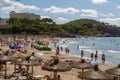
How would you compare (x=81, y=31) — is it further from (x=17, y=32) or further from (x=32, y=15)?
(x=17, y=32)

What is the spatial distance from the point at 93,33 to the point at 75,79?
7148 inches

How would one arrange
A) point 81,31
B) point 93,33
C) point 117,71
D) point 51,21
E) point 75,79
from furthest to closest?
1. point 93,33
2. point 81,31
3. point 51,21
4. point 75,79
5. point 117,71

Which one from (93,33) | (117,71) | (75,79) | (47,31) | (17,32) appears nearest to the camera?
(117,71)

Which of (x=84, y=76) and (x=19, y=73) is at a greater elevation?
(x=84, y=76)

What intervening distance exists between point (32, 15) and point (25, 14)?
717 centimetres

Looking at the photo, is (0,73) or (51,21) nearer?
(0,73)

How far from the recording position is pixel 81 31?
602 ft

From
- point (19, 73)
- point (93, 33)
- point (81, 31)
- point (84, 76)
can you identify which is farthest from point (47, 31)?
point (84, 76)

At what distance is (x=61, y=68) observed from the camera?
13578mm

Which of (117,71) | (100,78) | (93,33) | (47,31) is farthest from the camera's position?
(93,33)

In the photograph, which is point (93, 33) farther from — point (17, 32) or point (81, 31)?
point (17, 32)

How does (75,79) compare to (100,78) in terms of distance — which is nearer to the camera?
(100,78)

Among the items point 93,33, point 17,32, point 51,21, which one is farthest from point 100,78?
point 93,33

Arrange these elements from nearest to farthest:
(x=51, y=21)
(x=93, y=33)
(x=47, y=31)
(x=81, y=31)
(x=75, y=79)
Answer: (x=75, y=79) < (x=47, y=31) < (x=51, y=21) < (x=81, y=31) < (x=93, y=33)
